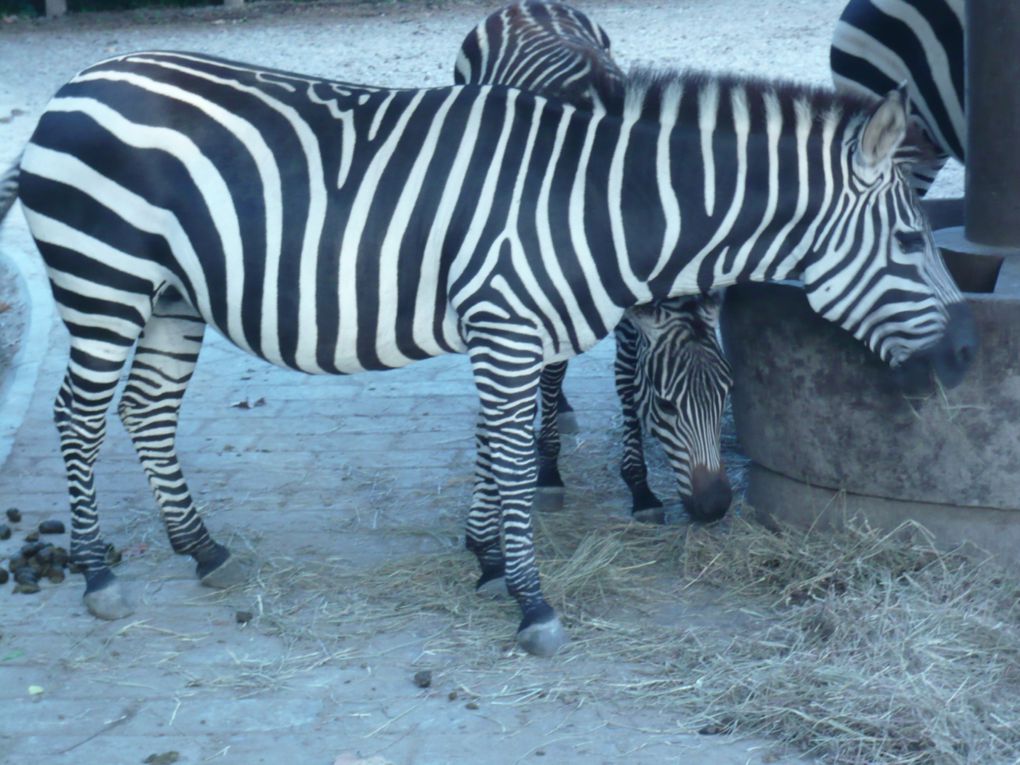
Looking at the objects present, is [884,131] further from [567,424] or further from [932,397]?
[567,424]

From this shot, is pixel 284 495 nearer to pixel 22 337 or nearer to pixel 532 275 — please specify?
pixel 532 275

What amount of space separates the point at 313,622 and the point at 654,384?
1.58 m

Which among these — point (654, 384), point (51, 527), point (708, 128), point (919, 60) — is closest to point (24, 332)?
point (51, 527)

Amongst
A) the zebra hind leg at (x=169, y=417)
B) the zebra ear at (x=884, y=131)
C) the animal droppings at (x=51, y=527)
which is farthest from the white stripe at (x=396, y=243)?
the animal droppings at (x=51, y=527)

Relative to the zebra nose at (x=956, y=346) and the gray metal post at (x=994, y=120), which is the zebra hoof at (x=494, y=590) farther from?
the gray metal post at (x=994, y=120)

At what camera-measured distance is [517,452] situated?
167 inches

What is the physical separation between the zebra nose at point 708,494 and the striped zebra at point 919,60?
1863 millimetres

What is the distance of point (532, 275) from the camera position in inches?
162

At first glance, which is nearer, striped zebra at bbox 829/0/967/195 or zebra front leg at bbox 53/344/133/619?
zebra front leg at bbox 53/344/133/619

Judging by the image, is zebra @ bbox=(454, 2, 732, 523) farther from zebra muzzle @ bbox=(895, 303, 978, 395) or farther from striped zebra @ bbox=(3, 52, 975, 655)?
zebra muzzle @ bbox=(895, 303, 978, 395)

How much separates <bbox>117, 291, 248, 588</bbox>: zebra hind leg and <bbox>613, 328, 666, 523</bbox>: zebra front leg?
5.42ft

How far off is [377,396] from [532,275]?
293 centimetres

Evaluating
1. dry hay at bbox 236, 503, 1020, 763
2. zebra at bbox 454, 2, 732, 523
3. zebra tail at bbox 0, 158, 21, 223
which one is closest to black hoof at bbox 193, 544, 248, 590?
dry hay at bbox 236, 503, 1020, 763

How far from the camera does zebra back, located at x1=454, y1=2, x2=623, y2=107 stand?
19.6 ft
